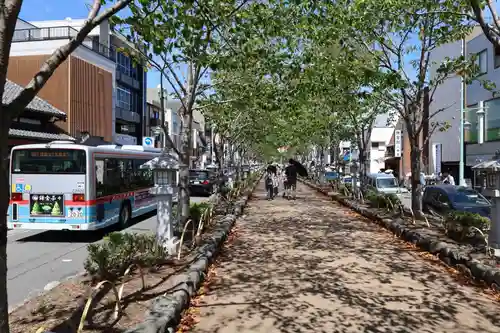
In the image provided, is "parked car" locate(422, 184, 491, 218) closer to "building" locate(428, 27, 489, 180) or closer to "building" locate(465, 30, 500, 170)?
"building" locate(465, 30, 500, 170)

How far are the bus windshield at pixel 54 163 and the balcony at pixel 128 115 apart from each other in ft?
92.3

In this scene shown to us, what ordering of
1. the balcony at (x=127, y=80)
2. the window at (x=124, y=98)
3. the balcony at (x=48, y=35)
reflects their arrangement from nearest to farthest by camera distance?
the balcony at (x=48, y=35)
the window at (x=124, y=98)
the balcony at (x=127, y=80)

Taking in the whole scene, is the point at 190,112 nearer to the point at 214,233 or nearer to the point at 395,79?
the point at 214,233

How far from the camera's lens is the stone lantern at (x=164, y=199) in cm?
834

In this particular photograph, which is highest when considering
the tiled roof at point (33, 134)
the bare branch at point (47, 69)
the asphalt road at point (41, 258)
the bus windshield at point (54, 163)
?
the tiled roof at point (33, 134)

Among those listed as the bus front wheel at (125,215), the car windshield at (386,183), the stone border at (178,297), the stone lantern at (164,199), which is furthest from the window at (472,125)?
the stone lantern at (164,199)

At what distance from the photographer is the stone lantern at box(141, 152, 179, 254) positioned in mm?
8336

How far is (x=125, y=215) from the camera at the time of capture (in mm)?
14656

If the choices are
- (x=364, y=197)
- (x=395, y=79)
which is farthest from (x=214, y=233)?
(x=364, y=197)

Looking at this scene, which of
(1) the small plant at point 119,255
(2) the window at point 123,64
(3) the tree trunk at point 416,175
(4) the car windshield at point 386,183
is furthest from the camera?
(2) the window at point 123,64

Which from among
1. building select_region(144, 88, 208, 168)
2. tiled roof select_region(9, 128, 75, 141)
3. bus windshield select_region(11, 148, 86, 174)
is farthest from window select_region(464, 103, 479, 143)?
bus windshield select_region(11, 148, 86, 174)

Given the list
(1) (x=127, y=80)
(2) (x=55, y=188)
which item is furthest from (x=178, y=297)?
(1) (x=127, y=80)

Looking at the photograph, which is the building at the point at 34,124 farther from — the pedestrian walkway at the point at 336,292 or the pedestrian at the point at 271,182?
the pedestrian walkway at the point at 336,292

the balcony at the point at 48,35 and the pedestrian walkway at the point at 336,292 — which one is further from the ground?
the balcony at the point at 48,35
